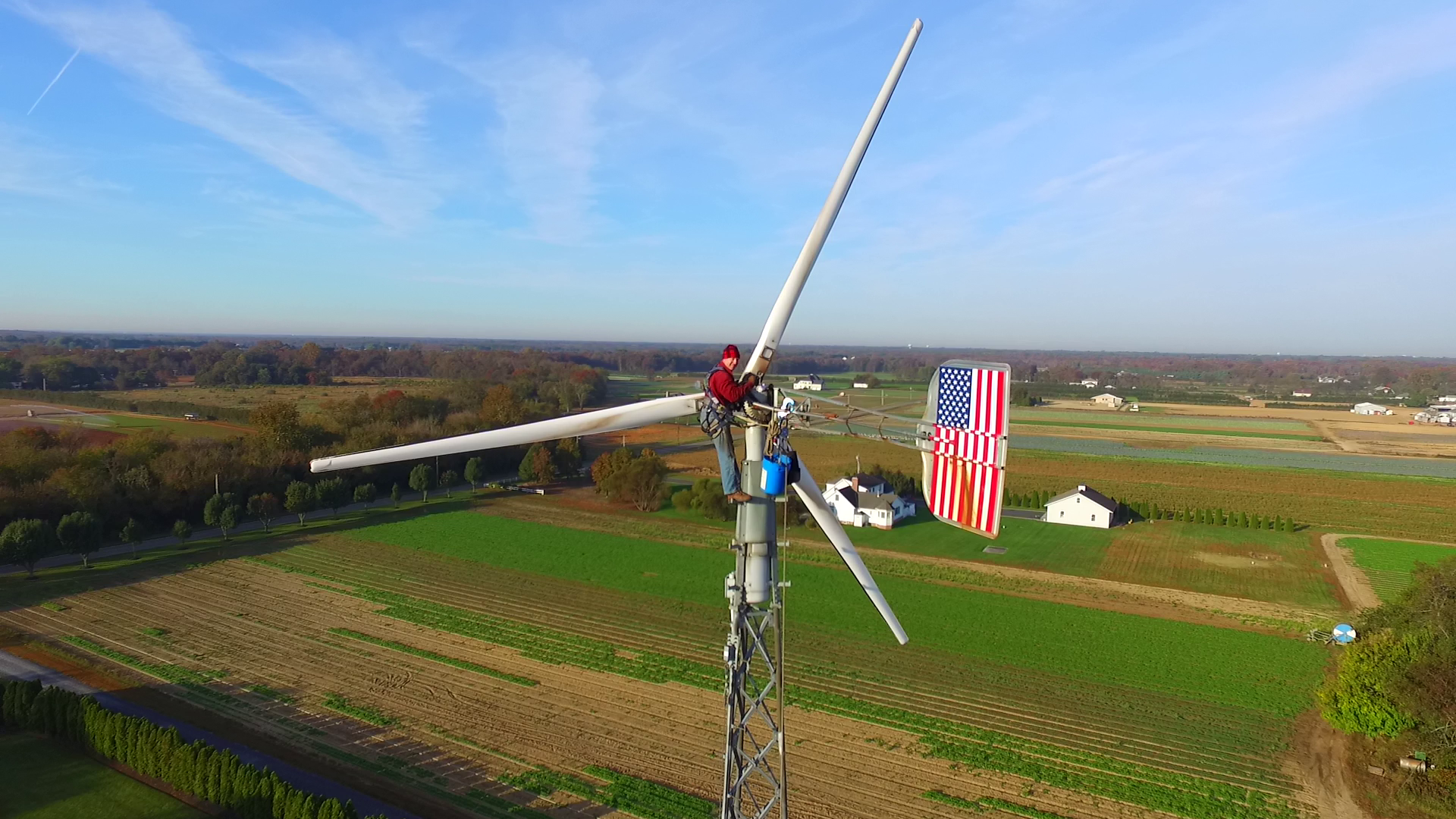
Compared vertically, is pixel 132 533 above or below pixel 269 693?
above

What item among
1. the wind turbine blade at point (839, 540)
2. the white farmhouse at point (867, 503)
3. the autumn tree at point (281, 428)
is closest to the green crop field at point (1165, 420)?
the white farmhouse at point (867, 503)

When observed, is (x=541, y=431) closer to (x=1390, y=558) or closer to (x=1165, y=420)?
(x=1390, y=558)

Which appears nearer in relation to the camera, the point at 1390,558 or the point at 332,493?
the point at 1390,558

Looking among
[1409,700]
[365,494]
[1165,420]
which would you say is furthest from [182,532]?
[1165,420]

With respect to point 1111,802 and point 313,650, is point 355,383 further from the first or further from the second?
point 1111,802

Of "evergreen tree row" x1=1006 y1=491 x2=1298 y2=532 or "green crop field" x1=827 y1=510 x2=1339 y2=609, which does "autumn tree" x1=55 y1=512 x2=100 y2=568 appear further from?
"evergreen tree row" x1=1006 y1=491 x2=1298 y2=532

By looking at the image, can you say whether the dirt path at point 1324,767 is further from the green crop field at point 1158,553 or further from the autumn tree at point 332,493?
the autumn tree at point 332,493
